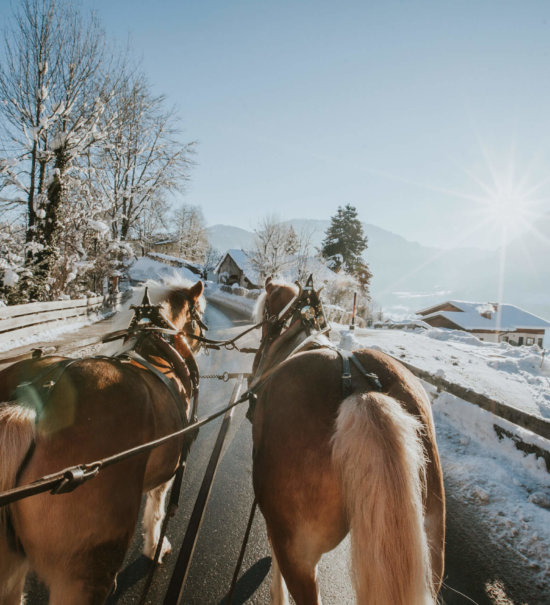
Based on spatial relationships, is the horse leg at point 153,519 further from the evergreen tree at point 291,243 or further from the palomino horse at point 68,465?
the evergreen tree at point 291,243

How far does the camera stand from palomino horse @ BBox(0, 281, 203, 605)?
137 cm

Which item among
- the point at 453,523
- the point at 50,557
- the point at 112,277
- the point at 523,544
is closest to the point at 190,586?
the point at 50,557

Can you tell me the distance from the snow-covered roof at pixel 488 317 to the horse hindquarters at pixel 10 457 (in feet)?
140

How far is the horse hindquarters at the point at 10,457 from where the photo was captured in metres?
1.31

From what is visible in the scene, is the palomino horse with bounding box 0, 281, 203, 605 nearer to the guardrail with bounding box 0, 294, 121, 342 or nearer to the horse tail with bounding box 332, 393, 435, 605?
the horse tail with bounding box 332, 393, 435, 605

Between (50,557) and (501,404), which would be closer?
(50,557)

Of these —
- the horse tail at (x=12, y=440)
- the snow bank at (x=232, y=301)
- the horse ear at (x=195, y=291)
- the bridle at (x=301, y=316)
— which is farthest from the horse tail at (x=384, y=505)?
the snow bank at (x=232, y=301)

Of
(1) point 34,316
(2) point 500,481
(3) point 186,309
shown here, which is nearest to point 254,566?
(3) point 186,309

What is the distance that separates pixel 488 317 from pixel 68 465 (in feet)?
153

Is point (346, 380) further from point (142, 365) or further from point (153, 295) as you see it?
point (153, 295)

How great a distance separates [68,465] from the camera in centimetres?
142

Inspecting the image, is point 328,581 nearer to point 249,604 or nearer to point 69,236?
point 249,604

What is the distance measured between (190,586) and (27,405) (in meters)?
1.92

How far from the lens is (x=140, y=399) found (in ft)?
5.74
